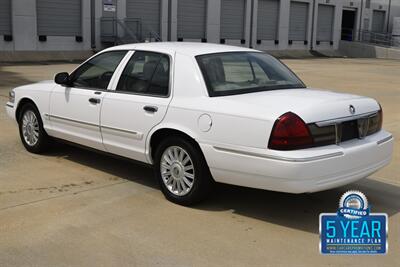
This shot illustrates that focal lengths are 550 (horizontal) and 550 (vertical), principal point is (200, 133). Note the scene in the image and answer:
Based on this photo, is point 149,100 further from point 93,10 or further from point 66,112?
point 93,10

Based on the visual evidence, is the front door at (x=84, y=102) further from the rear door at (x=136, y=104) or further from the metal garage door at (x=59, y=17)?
the metal garage door at (x=59, y=17)

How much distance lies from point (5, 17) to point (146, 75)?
23940mm

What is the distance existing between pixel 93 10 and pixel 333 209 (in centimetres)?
2711

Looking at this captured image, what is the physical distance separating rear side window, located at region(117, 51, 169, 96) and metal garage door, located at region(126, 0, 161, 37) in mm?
26878

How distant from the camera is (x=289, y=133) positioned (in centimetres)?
454

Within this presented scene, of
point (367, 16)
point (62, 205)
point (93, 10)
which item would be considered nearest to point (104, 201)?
point (62, 205)

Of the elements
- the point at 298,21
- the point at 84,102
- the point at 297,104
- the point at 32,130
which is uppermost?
the point at 298,21

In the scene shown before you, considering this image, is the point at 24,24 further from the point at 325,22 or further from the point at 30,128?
the point at 325,22

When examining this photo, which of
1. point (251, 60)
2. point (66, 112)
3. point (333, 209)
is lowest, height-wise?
point (333, 209)

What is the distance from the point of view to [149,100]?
18.1 ft

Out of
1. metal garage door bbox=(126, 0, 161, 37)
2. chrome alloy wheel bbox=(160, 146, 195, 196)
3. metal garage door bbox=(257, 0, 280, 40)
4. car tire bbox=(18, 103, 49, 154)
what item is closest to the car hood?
chrome alloy wheel bbox=(160, 146, 195, 196)

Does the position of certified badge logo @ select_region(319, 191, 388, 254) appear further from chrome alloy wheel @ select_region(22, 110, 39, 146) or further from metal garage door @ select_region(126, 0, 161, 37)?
metal garage door @ select_region(126, 0, 161, 37)

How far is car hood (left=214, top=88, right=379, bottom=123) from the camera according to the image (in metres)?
4.67

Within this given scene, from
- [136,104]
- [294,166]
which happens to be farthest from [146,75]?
[294,166]
